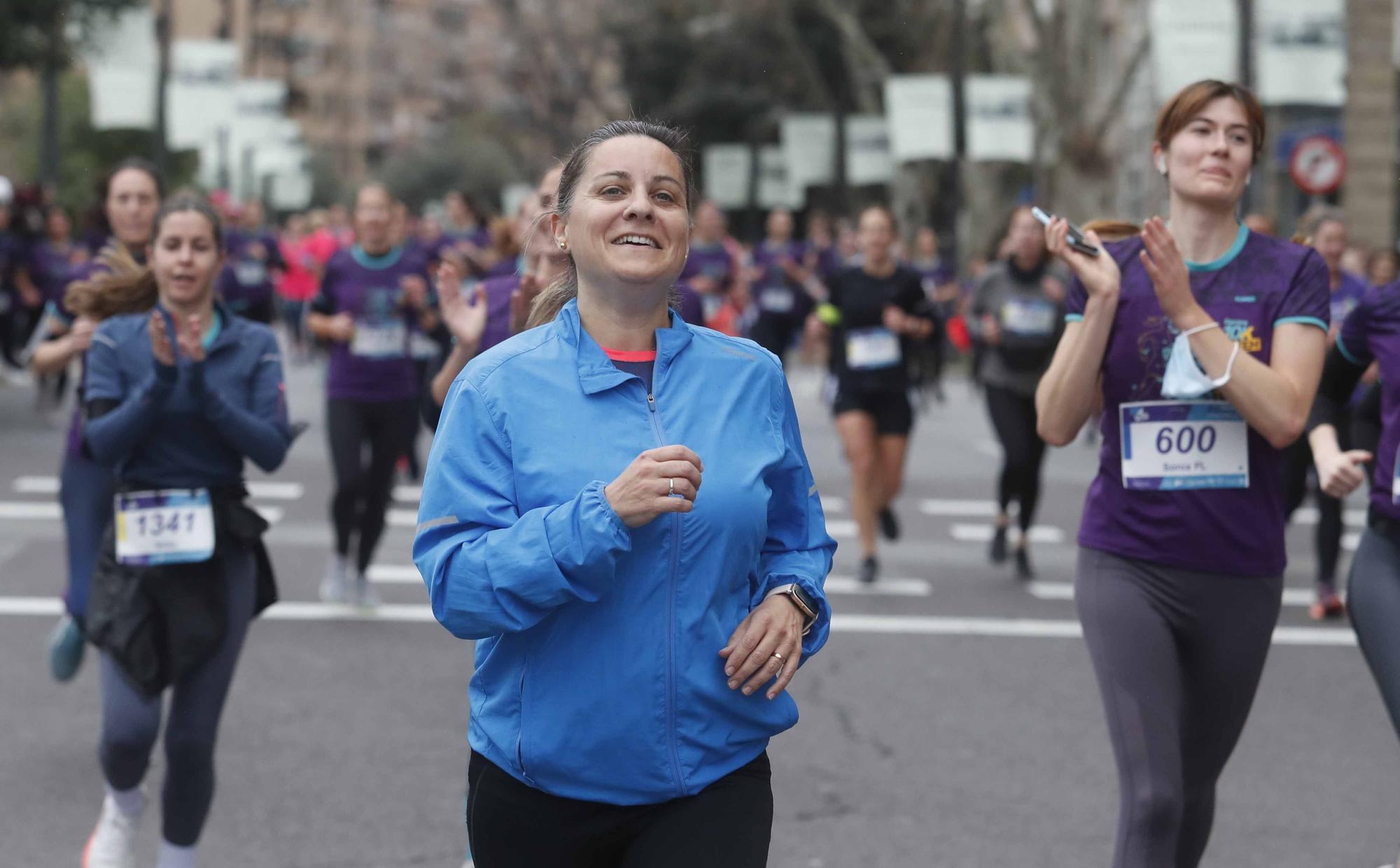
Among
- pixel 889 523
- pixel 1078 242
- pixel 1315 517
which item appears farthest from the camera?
pixel 1315 517

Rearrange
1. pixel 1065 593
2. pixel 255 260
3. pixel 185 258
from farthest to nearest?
1. pixel 255 260
2. pixel 1065 593
3. pixel 185 258

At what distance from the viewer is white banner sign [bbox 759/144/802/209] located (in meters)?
45.5

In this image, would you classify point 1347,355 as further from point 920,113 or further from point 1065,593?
point 920,113

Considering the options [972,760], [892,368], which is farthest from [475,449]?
[892,368]

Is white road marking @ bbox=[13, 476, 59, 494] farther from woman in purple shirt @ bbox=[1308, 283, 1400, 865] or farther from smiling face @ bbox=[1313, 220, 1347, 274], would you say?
woman in purple shirt @ bbox=[1308, 283, 1400, 865]

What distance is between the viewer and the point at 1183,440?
4.13 metres

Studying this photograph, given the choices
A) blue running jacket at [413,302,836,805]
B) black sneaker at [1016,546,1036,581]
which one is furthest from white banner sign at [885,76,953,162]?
blue running jacket at [413,302,836,805]

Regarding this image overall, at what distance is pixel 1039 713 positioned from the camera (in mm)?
7531

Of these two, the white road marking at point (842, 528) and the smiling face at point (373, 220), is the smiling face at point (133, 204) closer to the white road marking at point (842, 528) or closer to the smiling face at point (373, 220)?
the smiling face at point (373, 220)

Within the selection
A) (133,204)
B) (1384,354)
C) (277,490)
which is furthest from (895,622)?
(277,490)

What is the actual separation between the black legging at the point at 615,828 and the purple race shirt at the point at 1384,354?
6.67ft

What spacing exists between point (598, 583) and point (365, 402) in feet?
22.6

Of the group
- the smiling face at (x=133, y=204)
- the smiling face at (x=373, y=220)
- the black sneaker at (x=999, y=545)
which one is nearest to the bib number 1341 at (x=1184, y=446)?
the smiling face at (x=133, y=204)

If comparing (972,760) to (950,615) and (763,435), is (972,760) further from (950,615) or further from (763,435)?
(763,435)
